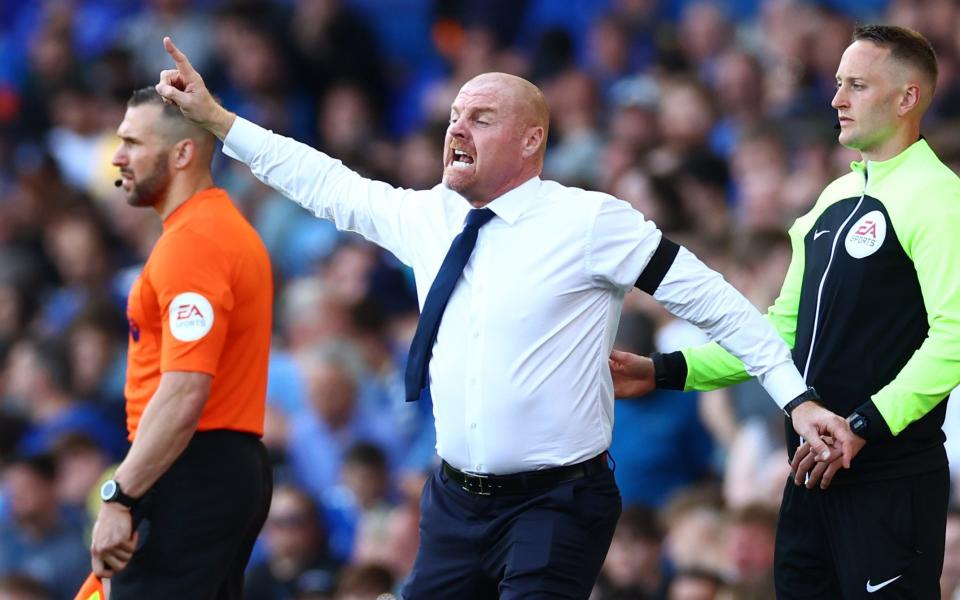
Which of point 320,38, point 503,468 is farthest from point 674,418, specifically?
point 320,38

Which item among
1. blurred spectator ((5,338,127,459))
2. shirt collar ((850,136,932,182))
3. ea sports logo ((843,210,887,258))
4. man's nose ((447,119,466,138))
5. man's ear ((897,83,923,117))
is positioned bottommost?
blurred spectator ((5,338,127,459))

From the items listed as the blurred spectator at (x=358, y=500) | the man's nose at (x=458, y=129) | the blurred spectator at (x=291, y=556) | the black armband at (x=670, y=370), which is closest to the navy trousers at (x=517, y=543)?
the black armband at (x=670, y=370)

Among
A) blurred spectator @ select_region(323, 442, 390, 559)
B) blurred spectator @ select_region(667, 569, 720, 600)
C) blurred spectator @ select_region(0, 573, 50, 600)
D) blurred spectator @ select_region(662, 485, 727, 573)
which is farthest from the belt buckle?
blurred spectator @ select_region(0, 573, 50, 600)

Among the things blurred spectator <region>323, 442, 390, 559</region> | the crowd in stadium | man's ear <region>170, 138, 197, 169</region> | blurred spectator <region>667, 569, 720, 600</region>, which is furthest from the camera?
blurred spectator <region>323, 442, 390, 559</region>

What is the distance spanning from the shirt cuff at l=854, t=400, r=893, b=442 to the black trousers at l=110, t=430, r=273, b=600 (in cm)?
→ 197

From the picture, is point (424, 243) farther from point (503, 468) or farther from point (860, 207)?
point (860, 207)

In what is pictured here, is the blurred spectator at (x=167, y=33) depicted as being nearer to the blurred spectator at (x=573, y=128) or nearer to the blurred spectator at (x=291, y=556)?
the blurred spectator at (x=573, y=128)

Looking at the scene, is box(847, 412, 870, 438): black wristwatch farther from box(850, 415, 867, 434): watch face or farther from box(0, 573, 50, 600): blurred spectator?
box(0, 573, 50, 600): blurred spectator

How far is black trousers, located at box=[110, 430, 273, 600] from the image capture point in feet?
17.9

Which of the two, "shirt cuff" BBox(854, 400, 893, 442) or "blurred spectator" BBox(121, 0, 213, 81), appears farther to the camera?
"blurred spectator" BBox(121, 0, 213, 81)

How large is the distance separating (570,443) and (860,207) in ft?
3.58

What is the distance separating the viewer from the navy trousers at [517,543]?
4980 millimetres

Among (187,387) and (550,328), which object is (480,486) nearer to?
(550,328)

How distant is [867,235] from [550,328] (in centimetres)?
95
